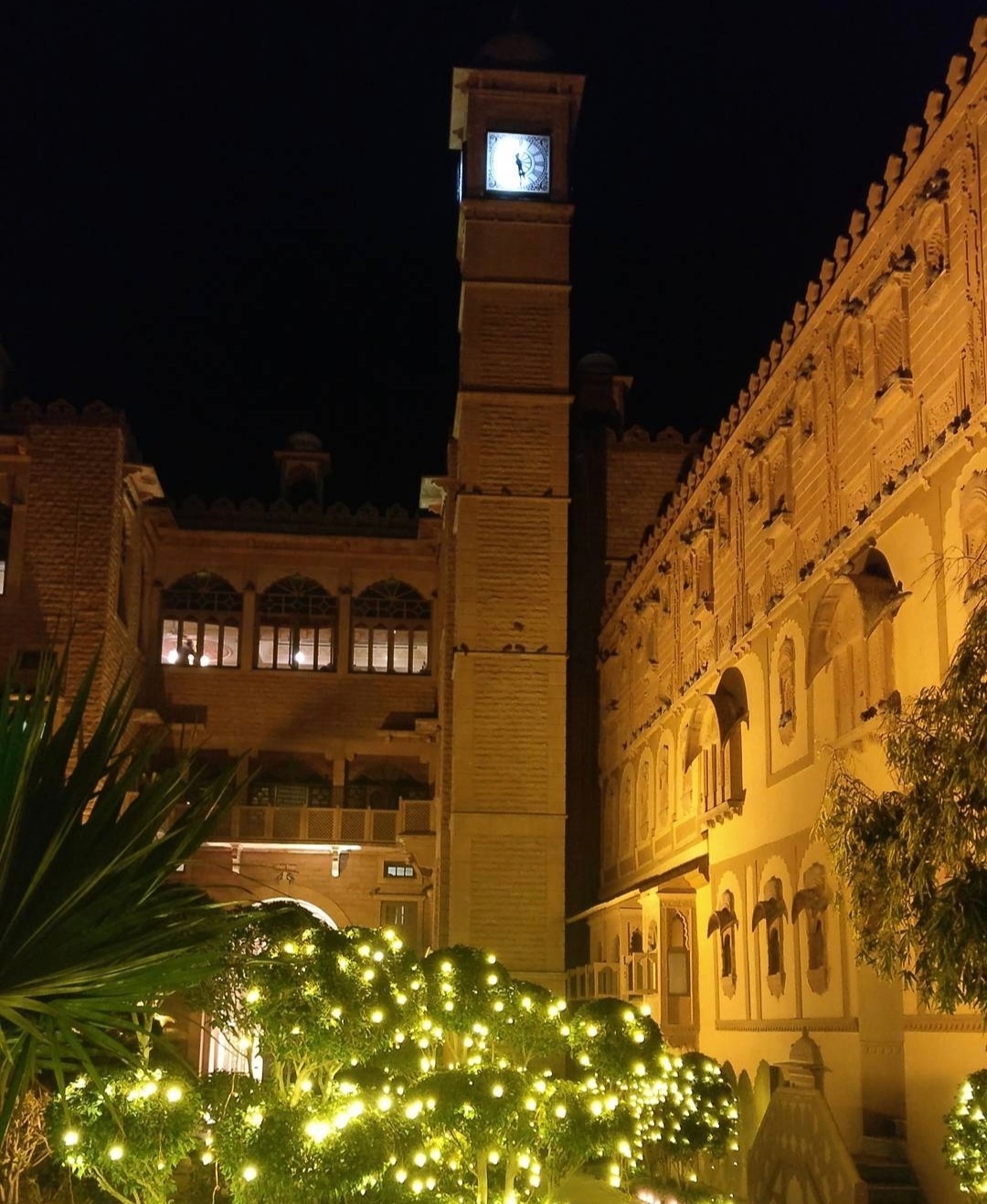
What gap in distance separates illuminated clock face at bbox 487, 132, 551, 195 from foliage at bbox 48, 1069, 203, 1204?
24306 millimetres

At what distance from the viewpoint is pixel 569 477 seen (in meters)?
33.4

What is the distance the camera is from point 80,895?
8.49 meters

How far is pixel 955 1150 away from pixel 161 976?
5.53 metres

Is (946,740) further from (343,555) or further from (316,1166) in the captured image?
(343,555)

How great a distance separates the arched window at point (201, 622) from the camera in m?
37.8

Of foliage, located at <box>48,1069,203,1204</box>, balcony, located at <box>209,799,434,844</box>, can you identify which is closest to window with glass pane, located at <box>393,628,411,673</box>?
balcony, located at <box>209,799,434,844</box>

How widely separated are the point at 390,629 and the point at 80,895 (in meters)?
30.3

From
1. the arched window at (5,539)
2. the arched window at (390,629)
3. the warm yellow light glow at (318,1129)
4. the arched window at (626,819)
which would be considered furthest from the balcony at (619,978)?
the arched window at (5,539)

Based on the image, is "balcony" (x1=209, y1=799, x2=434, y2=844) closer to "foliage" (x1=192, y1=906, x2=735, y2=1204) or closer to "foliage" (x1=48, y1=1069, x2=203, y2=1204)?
"foliage" (x1=192, y1=906, x2=735, y2=1204)

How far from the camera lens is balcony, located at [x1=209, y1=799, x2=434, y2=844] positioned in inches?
1420

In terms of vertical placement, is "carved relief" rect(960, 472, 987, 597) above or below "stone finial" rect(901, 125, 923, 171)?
below

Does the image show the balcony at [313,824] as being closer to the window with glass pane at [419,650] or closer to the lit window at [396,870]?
Answer: the lit window at [396,870]

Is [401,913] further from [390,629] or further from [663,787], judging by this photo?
[663,787]

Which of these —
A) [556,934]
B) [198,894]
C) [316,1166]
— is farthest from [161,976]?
[556,934]
